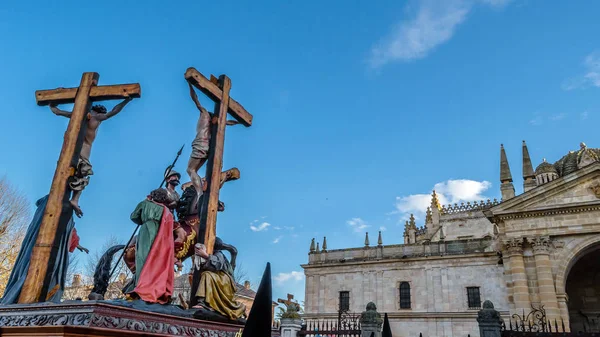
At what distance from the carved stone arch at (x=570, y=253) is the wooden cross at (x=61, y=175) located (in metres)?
23.4

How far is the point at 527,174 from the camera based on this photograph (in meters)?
26.0

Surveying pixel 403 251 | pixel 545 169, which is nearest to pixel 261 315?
pixel 403 251

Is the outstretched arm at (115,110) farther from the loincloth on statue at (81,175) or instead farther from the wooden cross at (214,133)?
the wooden cross at (214,133)

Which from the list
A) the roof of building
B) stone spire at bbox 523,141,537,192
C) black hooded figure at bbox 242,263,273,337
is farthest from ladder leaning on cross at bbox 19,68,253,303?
the roof of building

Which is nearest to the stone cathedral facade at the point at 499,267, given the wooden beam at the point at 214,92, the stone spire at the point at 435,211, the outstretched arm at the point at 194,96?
the stone spire at the point at 435,211

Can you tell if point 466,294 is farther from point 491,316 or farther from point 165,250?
point 165,250

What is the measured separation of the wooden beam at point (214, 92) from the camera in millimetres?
4492

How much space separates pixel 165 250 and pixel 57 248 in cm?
102

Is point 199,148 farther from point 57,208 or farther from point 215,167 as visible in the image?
point 57,208

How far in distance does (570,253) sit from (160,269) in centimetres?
2378

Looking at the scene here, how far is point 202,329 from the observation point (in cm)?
326

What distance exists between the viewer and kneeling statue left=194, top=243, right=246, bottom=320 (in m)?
3.72

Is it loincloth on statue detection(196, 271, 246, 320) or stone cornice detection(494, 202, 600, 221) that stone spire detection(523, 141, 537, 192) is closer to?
stone cornice detection(494, 202, 600, 221)

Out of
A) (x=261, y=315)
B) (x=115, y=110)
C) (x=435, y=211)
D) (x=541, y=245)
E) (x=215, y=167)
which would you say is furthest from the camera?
(x=435, y=211)
